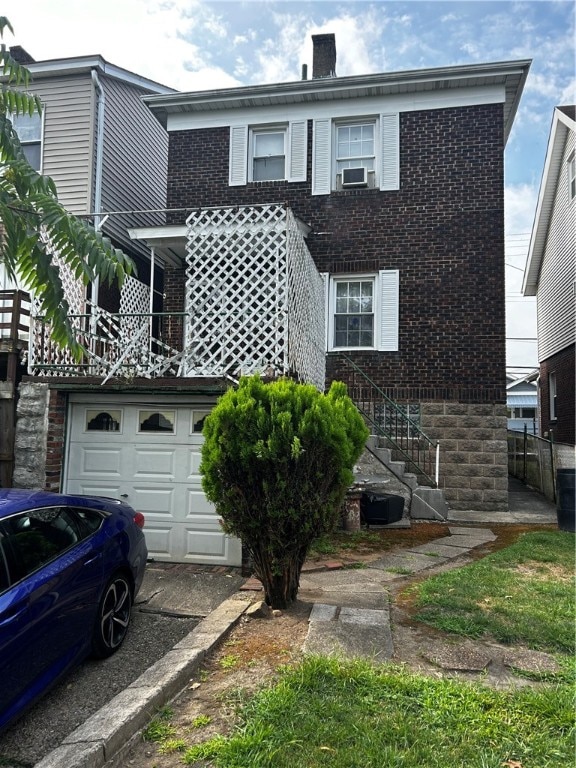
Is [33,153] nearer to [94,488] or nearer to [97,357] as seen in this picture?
[97,357]

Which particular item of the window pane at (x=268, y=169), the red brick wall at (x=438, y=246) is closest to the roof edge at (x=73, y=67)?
the window pane at (x=268, y=169)

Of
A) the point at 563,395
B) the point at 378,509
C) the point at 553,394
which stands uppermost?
the point at 553,394

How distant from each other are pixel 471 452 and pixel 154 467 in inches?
247

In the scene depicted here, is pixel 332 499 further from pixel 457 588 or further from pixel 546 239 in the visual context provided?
pixel 546 239

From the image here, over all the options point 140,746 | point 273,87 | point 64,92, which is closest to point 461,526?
point 140,746

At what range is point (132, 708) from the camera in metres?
2.97

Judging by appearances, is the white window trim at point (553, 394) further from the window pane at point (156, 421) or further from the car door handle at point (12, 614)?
the car door handle at point (12, 614)

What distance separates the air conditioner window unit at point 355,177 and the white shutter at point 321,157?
0.37 metres

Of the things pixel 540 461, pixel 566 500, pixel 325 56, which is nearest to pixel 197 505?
pixel 566 500

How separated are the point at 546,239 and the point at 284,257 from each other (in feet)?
47.7

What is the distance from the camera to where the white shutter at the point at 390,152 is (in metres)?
10.9

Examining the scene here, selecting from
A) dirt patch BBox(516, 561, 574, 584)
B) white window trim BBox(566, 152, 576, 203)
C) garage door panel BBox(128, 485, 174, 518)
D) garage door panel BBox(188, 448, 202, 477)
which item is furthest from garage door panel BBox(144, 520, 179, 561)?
white window trim BBox(566, 152, 576, 203)

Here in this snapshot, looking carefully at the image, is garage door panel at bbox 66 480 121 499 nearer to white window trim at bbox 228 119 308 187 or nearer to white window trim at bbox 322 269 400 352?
white window trim at bbox 322 269 400 352

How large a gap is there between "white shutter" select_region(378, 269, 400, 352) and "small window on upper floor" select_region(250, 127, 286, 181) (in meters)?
3.34
